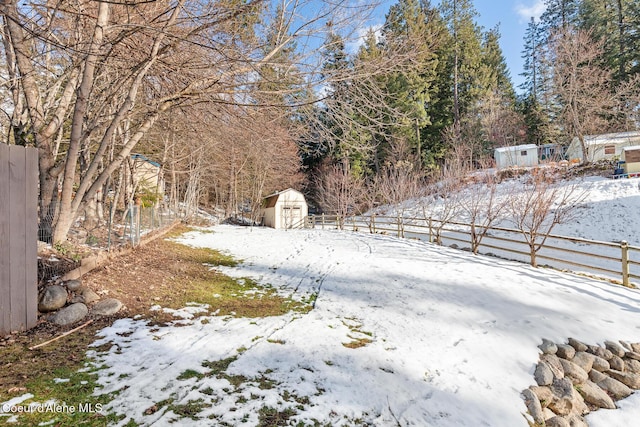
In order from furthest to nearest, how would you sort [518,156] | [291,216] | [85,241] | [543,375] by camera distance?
[518,156] < [291,216] < [85,241] < [543,375]

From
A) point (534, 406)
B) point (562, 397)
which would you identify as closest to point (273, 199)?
point (562, 397)

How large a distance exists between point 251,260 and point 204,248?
211 centimetres

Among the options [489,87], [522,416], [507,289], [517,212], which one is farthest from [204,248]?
[489,87]

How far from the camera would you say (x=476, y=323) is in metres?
4.37

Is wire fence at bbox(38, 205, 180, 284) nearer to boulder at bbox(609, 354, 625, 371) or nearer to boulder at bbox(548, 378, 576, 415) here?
boulder at bbox(548, 378, 576, 415)

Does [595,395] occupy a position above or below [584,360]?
below

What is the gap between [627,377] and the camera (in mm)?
3762

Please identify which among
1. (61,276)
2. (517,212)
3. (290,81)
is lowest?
(61,276)

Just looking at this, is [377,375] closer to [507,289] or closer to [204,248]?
[507,289]

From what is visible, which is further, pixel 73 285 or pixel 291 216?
pixel 291 216

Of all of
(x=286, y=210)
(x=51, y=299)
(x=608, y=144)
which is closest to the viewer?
(x=51, y=299)

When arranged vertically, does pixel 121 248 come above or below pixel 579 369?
above

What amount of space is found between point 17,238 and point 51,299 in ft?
3.01

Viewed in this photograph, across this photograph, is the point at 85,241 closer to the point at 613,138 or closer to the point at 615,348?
the point at 615,348
